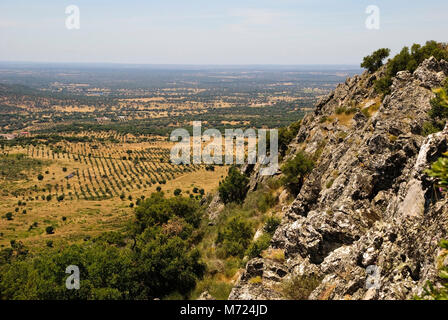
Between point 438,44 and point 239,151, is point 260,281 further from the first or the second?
point 239,151

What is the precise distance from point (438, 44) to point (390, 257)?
30.8 meters

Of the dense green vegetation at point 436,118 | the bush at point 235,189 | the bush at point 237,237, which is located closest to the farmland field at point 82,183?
the bush at point 235,189

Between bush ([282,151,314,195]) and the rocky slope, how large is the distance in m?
3.05

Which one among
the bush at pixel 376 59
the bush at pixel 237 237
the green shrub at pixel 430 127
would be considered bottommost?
the bush at pixel 237 237

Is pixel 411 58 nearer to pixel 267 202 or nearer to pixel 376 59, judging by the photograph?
pixel 376 59

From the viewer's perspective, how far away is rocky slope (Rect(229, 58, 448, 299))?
9062mm

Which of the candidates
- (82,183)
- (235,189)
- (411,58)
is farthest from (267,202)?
(82,183)

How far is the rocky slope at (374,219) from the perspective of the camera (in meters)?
9.06

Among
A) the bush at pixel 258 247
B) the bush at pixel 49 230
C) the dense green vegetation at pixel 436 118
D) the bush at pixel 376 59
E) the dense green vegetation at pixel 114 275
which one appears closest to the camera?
the dense green vegetation at pixel 436 118

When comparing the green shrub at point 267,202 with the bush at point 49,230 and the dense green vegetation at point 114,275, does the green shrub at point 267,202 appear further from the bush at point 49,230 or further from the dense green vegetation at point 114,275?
the bush at point 49,230

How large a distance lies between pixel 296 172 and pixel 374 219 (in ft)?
42.0

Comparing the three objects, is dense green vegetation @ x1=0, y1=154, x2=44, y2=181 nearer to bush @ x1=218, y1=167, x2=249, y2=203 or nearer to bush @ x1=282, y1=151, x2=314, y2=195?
bush @ x1=218, y1=167, x2=249, y2=203

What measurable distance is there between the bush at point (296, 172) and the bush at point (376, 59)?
2480 cm
